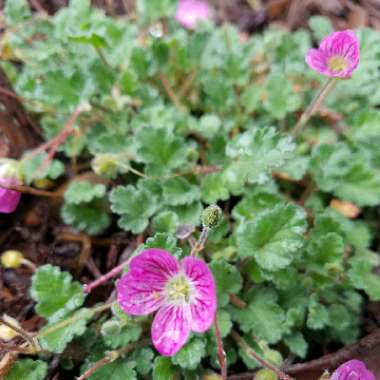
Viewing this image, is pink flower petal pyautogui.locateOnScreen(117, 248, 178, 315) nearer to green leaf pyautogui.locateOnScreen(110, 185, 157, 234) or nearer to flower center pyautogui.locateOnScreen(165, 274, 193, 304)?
flower center pyautogui.locateOnScreen(165, 274, 193, 304)

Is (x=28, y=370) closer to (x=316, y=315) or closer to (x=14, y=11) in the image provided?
(x=316, y=315)

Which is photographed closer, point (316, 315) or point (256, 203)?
point (316, 315)

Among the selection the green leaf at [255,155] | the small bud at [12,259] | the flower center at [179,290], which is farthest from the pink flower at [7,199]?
the green leaf at [255,155]

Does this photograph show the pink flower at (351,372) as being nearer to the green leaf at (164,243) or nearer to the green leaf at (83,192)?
the green leaf at (164,243)

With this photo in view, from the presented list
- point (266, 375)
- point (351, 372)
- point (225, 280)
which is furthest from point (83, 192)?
point (351, 372)

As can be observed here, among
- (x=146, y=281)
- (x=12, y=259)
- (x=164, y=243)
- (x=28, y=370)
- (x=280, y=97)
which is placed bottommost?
(x=28, y=370)

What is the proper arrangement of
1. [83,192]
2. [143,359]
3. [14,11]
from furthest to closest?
[14,11] → [83,192] → [143,359]

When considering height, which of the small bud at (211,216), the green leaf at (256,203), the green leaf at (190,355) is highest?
the small bud at (211,216)

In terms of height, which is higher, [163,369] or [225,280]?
[225,280]
